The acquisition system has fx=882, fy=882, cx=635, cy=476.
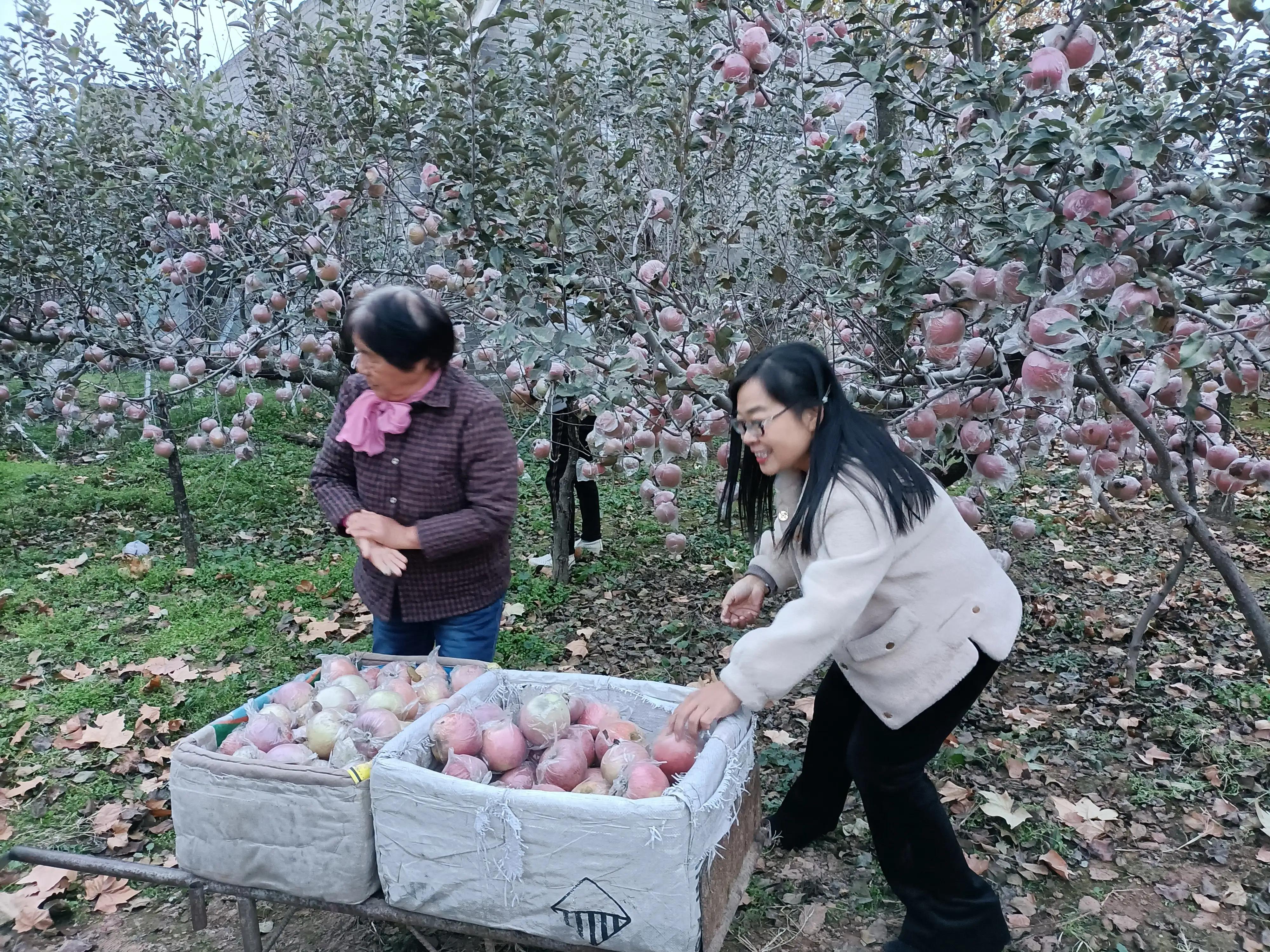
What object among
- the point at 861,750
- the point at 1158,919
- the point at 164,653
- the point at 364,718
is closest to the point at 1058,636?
the point at 1158,919

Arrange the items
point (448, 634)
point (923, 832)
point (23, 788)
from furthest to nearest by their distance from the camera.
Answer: point (23, 788) < point (448, 634) < point (923, 832)

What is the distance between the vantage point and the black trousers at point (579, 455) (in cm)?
484

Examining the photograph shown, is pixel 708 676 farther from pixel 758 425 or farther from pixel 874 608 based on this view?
pixel 758 425

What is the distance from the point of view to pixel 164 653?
449cm

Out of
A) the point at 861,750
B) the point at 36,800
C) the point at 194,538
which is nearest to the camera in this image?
the point at 861,750

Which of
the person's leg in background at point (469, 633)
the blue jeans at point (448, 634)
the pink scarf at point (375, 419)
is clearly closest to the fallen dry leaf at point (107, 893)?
the blue jeans at point (448, 634)

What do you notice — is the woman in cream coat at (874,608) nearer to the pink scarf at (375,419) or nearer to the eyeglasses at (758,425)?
the eyeglasses at (758,425)

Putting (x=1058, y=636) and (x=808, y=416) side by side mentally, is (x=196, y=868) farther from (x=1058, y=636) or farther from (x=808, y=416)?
(x=1058, y=636)

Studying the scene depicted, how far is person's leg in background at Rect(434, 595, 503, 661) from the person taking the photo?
2.55 m

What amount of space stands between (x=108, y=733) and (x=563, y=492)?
253 cm

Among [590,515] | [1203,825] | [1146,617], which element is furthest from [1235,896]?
[590,515]

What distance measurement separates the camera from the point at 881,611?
2006 mm

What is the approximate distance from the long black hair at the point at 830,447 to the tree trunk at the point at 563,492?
303 centimetres

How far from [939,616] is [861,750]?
44 cm
